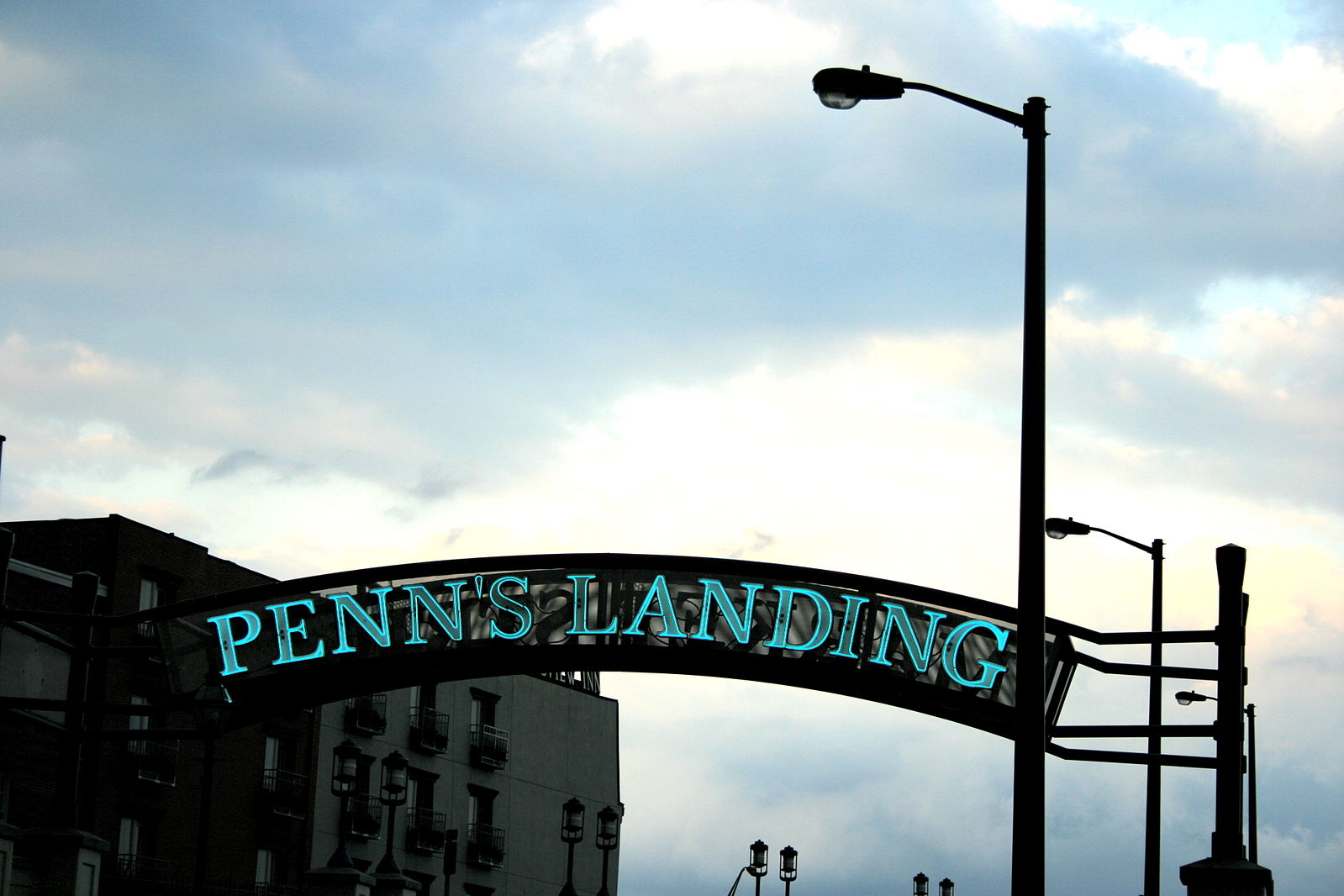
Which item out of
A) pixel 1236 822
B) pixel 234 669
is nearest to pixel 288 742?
pixel 234 669

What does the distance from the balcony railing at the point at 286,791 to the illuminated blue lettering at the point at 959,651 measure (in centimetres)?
3513

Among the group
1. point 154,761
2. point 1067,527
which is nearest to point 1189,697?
point 1067,527

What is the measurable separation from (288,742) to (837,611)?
1397 inches

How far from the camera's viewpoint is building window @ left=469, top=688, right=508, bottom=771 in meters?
64.8

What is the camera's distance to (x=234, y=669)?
2611 cm

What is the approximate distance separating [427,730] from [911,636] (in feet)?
131

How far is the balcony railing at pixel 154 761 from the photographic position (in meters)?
48.8

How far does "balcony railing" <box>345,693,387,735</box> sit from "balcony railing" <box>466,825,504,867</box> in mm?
7036

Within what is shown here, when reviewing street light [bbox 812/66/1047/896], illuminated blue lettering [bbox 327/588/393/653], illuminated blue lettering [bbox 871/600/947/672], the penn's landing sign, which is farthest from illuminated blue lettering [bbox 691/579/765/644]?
street light [bbox 812/66/1047/896]

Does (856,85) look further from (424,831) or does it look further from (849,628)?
(424,831)

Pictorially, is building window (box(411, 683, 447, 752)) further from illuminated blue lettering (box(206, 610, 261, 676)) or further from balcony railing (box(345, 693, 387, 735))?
illuminated blue lettering (box(206, 610, 261, 676))

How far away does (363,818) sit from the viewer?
58.4 metres

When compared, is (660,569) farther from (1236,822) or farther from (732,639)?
(1236,822)

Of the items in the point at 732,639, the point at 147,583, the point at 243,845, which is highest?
the point at 147,583
